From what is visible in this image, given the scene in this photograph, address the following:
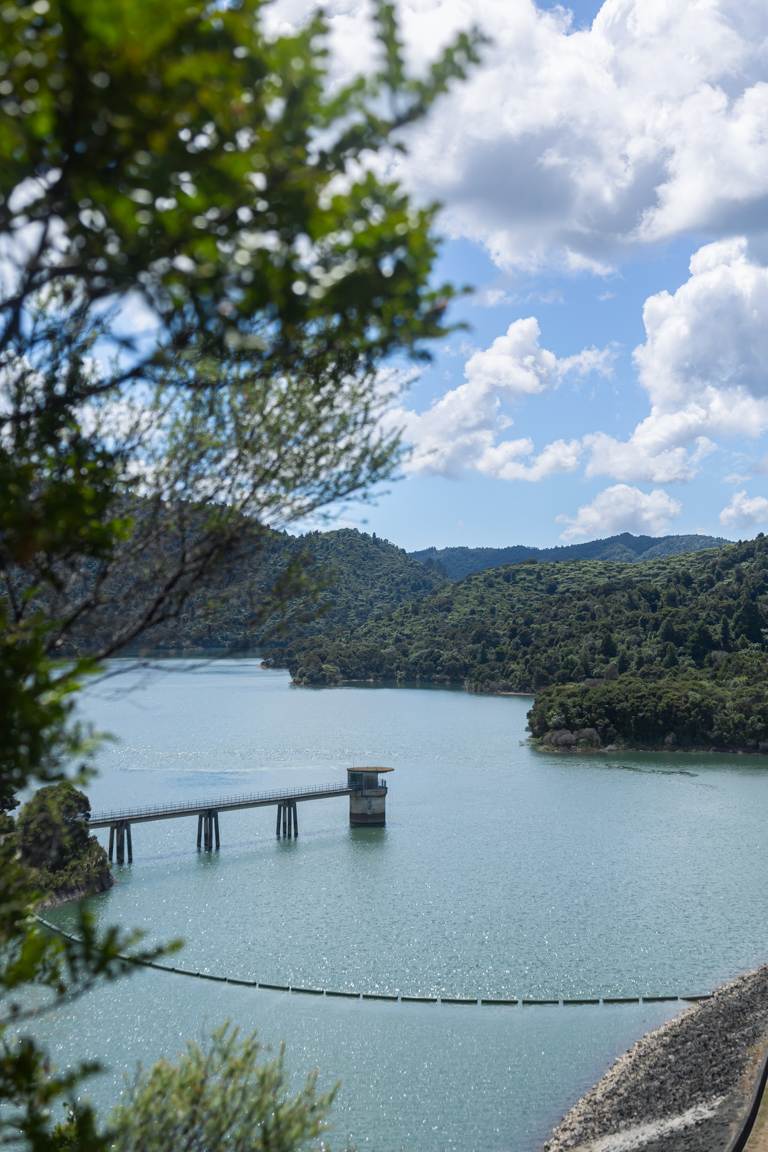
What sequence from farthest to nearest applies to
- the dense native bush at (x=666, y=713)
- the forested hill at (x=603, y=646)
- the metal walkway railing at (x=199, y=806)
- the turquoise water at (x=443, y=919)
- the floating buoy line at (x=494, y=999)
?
the forested hill at (x=603, y=646), the dense native bush at (x=666, y=713), the metal walkway railing at (x=199, y=806), the floating buoy line at (x=494, y=999), the turquoise water at (x=443, y=919)

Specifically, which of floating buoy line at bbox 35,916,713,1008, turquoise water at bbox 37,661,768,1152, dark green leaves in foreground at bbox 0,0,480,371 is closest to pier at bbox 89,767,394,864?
turquoise water at bbox 37,661,768,1152

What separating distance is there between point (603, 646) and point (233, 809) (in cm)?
6384

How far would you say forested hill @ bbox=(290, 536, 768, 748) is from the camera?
76625 mm

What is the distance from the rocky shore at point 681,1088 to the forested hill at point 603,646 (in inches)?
2078

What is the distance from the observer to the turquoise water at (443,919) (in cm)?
2258

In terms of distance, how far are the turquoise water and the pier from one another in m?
0.98

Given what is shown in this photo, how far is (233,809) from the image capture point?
4778cm

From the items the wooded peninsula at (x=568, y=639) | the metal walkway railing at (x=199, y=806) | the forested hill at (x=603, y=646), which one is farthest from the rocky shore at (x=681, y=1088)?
the forested hill at (x=603, y=646)

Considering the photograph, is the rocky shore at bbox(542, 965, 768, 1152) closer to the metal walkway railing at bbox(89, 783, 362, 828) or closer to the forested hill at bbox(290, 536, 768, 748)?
the metal walkway railing at bbox(89, 783, 362, 828)

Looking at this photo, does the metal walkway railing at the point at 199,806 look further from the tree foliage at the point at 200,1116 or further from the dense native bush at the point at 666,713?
the tree foliage at the point at 200,1116

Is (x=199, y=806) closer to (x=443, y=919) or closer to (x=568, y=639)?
(x=443, y=919)

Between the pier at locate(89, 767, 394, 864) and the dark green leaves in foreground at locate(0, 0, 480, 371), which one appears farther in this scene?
the pier at locate(89, 767, 394, 864)

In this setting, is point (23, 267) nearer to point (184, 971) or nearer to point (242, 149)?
point (242, 149)

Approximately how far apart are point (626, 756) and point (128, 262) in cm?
→ 7270
